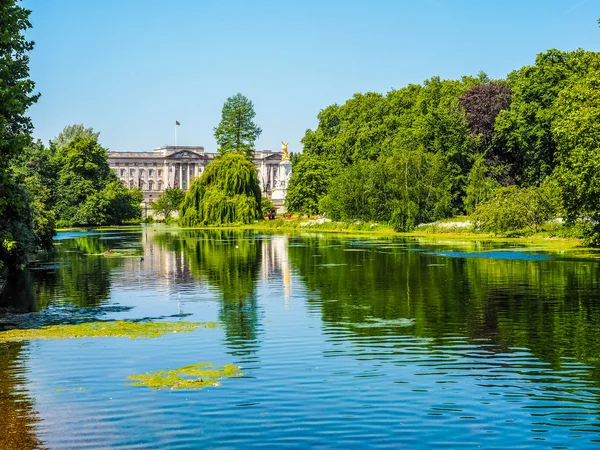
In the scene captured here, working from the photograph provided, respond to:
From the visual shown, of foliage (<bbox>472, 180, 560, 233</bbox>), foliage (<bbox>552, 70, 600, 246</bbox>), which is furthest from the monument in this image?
foliage (<bbox>552, 70, 600, 246</bbox>)

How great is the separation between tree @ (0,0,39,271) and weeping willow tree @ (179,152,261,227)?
187ft

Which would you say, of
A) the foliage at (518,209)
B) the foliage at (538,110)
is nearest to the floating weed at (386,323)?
the foliage at (518,209)

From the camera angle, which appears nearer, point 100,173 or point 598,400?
point 598,400

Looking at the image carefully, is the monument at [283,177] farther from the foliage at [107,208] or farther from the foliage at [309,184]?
the foliage at [107,208]

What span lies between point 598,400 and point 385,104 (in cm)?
9460

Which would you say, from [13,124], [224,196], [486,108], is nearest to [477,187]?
[486,108]

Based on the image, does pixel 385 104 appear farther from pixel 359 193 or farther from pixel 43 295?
pixel 43 295

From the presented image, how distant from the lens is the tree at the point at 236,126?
124062 millimetres

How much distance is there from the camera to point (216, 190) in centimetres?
9950

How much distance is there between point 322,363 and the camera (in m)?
16.6

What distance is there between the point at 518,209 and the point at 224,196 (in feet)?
149

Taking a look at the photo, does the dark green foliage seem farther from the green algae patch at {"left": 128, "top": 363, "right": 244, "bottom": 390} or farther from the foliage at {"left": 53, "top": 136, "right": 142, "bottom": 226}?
the green algae patch at {"left": 128, "top": 363, "right": 244, "bottom": 390}

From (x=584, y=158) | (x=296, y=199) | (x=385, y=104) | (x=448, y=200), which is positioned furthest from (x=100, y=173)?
(x=584, y=158)

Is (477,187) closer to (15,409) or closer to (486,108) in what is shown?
(486,108)
